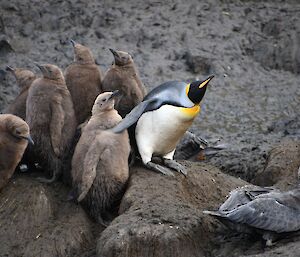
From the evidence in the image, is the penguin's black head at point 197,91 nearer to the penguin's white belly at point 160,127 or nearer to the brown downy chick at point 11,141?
the penguin's white belly at point 160,127

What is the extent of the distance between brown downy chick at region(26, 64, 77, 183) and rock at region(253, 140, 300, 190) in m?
2.05

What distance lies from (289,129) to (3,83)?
3.52 meters

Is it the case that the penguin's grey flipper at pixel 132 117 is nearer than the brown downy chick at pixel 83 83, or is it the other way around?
the penguin's grey flipper at pixel 132 117

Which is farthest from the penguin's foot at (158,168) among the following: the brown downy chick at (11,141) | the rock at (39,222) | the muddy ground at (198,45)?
the muddy ground at (198,45)

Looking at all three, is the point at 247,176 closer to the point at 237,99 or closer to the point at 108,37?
the point at 237,99

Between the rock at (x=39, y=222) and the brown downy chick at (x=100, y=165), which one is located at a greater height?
the brown downy chick at (x=100, y=165)

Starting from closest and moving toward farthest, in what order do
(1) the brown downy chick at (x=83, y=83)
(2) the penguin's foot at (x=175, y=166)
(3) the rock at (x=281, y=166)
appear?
(2) the penguin's foot at (x=175, y=166)
(1) the brown downy chick at (x=83, y=83)
(3) the rock at (x=281, y=166)

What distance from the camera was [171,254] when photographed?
6.28 meters

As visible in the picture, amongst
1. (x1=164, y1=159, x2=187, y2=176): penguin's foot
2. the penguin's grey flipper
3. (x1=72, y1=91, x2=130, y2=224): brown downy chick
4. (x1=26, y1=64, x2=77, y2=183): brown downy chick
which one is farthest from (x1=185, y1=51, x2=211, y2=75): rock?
(x1=72, y1=91, x2=130, y2=224): brown downy chick

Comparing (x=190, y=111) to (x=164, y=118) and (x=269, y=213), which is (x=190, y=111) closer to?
(x=164, y=118)

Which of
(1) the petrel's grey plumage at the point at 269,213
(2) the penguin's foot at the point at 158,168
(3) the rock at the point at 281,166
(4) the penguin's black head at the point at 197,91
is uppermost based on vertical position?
(1) the petrel's grey plumage at the point at 269,213

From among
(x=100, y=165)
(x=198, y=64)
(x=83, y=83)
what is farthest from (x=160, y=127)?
(x=198, y=64)

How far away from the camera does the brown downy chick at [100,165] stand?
7020 millimetres

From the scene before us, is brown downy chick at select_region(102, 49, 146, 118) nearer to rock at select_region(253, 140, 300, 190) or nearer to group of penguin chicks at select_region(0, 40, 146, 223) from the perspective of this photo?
group of penguin chicks at select_region(0, 40, 146, 223)
